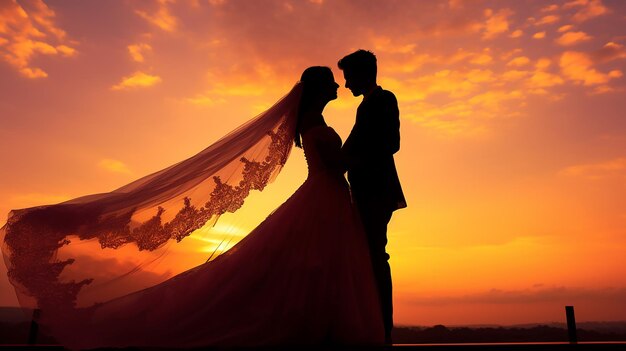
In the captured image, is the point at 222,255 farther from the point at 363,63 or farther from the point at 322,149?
the point at 363,63

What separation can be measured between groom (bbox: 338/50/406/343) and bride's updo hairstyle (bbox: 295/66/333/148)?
445mm

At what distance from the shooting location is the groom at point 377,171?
4320mm

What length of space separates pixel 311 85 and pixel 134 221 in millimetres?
2064

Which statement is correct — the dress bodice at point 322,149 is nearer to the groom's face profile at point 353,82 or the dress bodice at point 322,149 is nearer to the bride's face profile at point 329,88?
the bride's face profile at point 329,88

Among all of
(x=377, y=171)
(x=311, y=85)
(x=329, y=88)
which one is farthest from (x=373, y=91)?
(x=377, y=171)

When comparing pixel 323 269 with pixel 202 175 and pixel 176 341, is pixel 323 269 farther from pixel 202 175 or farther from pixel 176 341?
pixel 202 175

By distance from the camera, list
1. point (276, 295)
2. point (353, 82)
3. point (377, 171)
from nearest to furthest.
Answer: point (276, 295) < point (377, 171) < point (353, 82)

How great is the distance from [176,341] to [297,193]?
1585mm

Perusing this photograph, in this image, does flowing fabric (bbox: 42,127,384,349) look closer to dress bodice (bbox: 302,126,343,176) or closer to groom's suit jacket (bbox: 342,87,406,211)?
dress bodice (bbox: 302,126,343,176)

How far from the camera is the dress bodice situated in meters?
4.18

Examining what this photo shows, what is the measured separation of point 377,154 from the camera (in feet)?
14.5

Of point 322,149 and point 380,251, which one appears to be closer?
point 322,149

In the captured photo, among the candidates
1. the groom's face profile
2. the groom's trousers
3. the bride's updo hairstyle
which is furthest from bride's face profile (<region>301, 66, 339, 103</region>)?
the groom's trousers

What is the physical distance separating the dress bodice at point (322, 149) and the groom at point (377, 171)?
0.17 m
